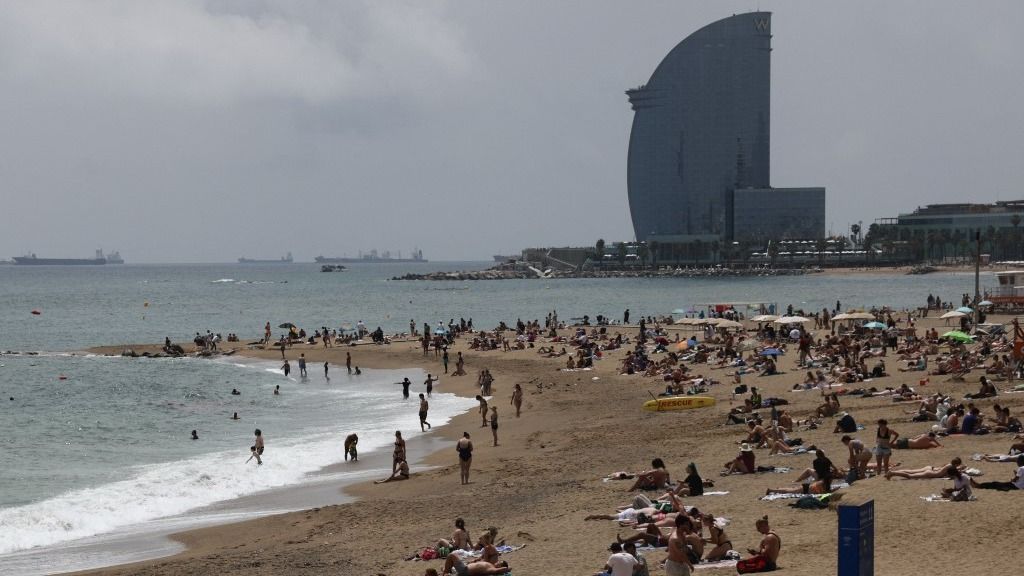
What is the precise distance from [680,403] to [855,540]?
18.3m

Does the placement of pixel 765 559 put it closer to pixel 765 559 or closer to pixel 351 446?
pixel 765 559

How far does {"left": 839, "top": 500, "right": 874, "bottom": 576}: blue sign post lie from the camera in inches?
364

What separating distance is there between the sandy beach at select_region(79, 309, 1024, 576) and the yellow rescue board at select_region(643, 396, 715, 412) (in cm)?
40

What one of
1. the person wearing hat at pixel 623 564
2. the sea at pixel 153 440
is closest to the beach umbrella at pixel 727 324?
the sea at pixel 153 440

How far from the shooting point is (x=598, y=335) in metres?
51.6

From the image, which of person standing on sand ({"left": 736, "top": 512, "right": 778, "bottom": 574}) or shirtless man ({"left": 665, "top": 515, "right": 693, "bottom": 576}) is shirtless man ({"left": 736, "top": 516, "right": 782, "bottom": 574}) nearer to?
person standing on sand ({"left": 736, "top": 512, "right": 778, "bottom": 574})

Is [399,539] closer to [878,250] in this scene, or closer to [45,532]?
[45,532]

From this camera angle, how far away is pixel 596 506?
16344 mm

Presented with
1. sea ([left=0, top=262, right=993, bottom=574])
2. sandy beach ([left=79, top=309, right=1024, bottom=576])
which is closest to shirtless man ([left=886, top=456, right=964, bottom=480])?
sandy beach ([left=79, top=309, right=1024, bottom=576])

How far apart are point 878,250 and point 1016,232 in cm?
2303

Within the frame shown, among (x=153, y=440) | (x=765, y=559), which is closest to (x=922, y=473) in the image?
(x=765, y=559)

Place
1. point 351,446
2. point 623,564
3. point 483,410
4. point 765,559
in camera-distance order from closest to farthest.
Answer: point 623,564 → point 765,559 → point 351,446 → point 483,410

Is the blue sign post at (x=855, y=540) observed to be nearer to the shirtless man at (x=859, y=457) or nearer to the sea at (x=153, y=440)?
the shirtless man at (x=859, y=457)

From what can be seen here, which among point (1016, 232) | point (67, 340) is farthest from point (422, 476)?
point (1016, 232)
